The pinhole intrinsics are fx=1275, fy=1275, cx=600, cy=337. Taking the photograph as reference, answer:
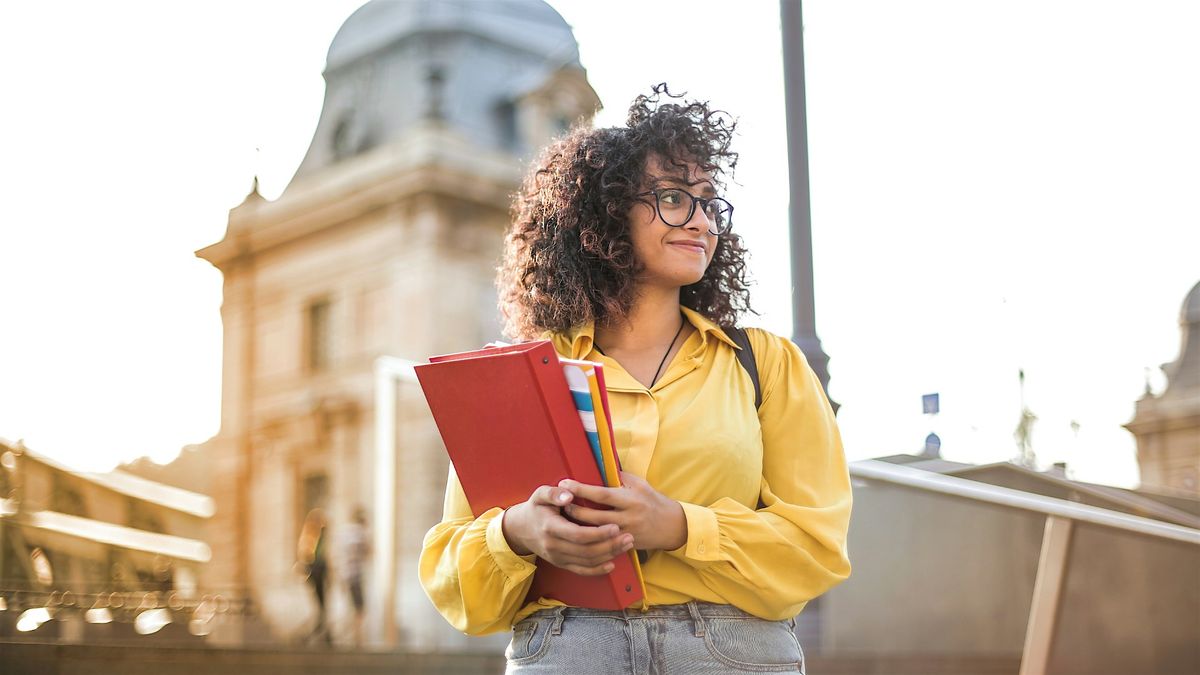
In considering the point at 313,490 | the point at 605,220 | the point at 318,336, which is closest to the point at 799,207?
the point at 605,220

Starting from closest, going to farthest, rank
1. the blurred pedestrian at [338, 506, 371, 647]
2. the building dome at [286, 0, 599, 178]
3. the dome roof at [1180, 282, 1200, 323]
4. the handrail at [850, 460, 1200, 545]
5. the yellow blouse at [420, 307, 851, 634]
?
the yellow blouse at [420, 307, 851, 634], the handrail at [850, 460, 1200, 545], the dome roof at [1180, 282, 1200, 323], the blurred pedestrian at [338, 506, 371, 647], the building dome at [286, 0, 599, 178]

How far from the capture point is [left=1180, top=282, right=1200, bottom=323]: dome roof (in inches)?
187

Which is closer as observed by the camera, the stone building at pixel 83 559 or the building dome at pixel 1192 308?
the building dome at pixel 1192 308

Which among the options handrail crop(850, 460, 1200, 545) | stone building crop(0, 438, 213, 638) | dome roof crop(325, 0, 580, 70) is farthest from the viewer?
dome roof crop(325, 0, 580, 70)

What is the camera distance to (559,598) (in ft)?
6.54

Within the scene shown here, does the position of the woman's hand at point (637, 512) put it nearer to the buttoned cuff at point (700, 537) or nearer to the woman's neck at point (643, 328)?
the buttoned cuff at point (700, 537)

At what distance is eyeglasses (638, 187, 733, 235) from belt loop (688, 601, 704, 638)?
645 millimetres

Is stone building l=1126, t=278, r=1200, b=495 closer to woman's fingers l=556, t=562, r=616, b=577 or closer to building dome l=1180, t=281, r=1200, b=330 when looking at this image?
building dome l=1180, t=281, r=1200, b=330

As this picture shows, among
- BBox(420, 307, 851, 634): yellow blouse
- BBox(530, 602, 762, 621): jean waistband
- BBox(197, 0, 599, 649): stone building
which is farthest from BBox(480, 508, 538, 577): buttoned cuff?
BBox(197, 0, 599, 649): stone building

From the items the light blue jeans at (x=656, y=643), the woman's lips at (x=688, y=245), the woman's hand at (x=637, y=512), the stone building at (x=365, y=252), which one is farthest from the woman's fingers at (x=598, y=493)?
the stone building at (x=365, y=252)

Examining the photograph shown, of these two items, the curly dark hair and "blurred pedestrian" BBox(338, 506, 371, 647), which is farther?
"blurred pedestrian" BBox(338, 506, 371, 647)

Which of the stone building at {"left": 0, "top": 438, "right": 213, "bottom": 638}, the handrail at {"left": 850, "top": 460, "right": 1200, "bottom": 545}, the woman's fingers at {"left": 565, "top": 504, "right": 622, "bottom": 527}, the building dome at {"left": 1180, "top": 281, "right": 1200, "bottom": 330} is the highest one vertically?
the building dome at {"left": 1180, "top": 281, "right": 1200, "bottom": 330}

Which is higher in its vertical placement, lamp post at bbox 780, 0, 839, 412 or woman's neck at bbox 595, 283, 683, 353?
lamp post at bbox 780, 0, 839, 412

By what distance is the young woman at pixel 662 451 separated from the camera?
1.93 meters
